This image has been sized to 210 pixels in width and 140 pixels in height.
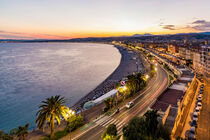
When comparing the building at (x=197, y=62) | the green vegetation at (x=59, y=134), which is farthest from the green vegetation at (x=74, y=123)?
the building at (x=197, y=62)

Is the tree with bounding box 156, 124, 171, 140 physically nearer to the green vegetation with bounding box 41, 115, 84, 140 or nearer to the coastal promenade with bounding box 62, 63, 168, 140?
the coastal promenade with bounding box 62, 63, 168, 140

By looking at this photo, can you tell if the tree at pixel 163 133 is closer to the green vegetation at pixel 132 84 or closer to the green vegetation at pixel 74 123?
the green vegetation at pixel 74 123

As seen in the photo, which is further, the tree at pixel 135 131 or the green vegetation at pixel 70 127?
the green vegetation at pixel 70 127

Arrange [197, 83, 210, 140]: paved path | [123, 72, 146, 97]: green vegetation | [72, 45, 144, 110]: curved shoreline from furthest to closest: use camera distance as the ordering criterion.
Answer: [72, 45, 144, 110]: curved shoreline → [123, 72, 146, 97]: green vegetation → [197, 83, 210, 140]: paved path

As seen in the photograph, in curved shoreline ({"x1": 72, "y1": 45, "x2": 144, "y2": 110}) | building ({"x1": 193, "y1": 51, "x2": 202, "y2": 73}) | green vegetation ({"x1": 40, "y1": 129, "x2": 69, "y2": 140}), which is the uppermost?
building ({"x1": 193, "y1": 51, "x2": 202, "y2": 73})

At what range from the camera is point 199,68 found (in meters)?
76.9

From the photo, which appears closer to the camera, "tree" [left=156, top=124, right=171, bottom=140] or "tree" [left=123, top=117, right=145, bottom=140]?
"tree" [left=123, top=117, right=145, bottom=140]

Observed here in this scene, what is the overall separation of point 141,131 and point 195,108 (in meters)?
29.7

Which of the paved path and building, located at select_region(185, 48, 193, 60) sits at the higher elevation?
building, located at select_region(185, 48, 193, 60)

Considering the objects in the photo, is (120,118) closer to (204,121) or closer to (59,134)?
(59,134)

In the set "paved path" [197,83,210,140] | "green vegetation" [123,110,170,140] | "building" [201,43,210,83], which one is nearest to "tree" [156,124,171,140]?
"green vegetation" [123,110,170,140]

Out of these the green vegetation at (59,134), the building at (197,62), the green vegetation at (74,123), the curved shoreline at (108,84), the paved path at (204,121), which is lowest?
Answer: the curved shoreline at (108,84)

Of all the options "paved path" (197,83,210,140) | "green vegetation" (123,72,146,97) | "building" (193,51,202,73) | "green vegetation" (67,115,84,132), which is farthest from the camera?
"building" (193,51,202,73)

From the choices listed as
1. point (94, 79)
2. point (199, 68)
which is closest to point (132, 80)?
point (94, 79)
